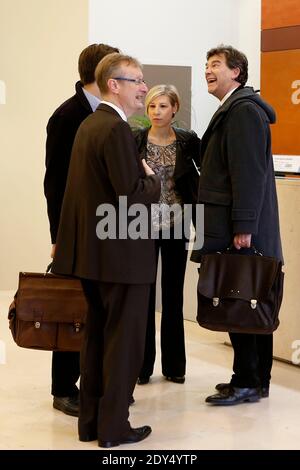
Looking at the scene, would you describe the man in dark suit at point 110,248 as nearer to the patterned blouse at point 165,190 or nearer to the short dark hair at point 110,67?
the short dark hair at point 110,67

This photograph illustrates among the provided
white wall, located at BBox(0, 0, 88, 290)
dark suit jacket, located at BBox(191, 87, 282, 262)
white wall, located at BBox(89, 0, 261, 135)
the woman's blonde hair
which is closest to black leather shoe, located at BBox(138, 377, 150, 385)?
dark suit jacket, located at BBox(191, 87, 282, 262)

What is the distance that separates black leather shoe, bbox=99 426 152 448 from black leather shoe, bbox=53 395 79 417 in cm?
43

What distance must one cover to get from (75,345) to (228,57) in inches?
60.2

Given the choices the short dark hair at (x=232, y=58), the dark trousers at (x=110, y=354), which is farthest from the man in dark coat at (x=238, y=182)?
the dark trousers at (x=110, y=354)

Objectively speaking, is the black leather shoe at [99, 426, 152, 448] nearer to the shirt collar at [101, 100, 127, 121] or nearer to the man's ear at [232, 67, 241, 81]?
the shirt collar at [101, 100, 127, 121]

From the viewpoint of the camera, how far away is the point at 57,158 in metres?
3.99

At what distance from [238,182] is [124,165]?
810mm

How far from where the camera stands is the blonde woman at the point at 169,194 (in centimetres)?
452

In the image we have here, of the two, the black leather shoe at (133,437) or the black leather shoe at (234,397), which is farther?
the black leather shoe at (234,397)

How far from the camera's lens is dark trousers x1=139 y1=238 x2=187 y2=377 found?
4.63 m

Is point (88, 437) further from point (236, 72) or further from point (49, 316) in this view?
point (236, 72)

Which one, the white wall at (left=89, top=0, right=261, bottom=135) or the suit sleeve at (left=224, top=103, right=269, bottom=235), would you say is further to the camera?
the white wall at (left=89, top=0, right=261, bottom=135)

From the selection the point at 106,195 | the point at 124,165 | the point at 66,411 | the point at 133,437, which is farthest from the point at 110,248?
the point at 66,411
